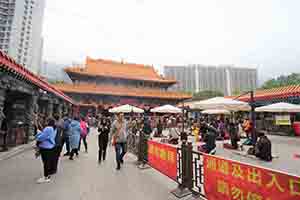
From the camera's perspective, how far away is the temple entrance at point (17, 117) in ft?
24.1

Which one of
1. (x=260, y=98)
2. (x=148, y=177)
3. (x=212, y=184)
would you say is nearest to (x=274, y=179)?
(x=212, y=184)

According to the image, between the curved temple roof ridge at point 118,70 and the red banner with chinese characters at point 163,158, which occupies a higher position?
the curved temple roof ridge at point 118,70

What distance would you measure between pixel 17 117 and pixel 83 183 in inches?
272

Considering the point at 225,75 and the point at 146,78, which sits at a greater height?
the point at 225,75

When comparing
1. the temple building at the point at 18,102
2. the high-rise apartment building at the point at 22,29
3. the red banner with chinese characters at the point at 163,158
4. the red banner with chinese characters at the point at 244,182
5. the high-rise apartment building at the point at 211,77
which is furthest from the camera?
the high-rise apartment building at the point at 211,77

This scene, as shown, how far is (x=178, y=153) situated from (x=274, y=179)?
195 cm

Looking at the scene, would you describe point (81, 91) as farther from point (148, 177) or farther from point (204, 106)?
point (148, 177)

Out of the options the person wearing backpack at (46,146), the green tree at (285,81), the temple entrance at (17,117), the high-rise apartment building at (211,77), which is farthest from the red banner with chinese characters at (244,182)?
the high-rise apartment building at (211,77)

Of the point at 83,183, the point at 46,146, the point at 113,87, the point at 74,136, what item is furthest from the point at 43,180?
the point at 113,87

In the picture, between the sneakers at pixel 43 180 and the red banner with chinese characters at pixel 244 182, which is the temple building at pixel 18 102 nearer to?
the sneakers at pixel 43 180

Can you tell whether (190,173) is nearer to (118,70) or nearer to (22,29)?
(118,70)

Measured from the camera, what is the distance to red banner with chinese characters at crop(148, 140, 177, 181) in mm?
3994

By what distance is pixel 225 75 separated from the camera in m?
72.4

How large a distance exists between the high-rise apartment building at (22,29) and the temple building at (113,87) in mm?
29320
